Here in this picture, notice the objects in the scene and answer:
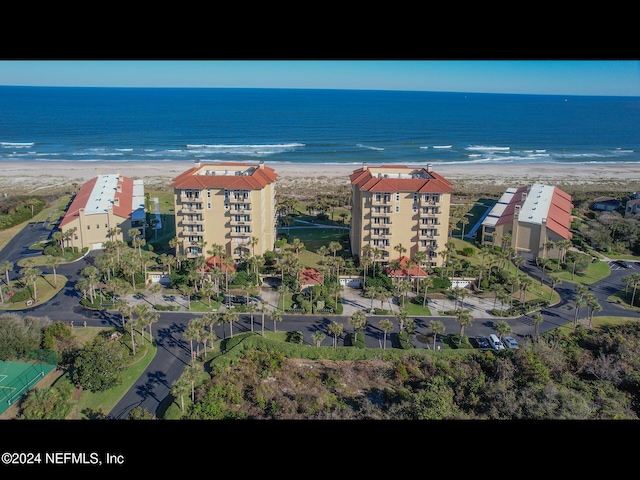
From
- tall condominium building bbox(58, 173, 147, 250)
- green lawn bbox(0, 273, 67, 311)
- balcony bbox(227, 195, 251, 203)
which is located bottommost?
green lawn bbox(0, 273, 67, 311)

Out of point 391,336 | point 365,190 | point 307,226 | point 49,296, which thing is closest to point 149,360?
point 49,296

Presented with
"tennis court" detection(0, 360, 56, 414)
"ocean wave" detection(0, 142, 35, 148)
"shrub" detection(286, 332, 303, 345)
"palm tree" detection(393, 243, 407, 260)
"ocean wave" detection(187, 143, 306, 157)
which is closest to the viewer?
"tennis court" detection(0, 360, 56, 414)

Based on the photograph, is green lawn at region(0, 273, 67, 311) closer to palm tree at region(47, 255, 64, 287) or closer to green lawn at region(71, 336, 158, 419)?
palm tree at region(47, 255, 64, 287)

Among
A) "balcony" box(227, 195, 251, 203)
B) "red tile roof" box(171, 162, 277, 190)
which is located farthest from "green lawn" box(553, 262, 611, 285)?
"balcony" box(227, 195, 251, 203)

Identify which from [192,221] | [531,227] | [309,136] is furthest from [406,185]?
[309,136]
